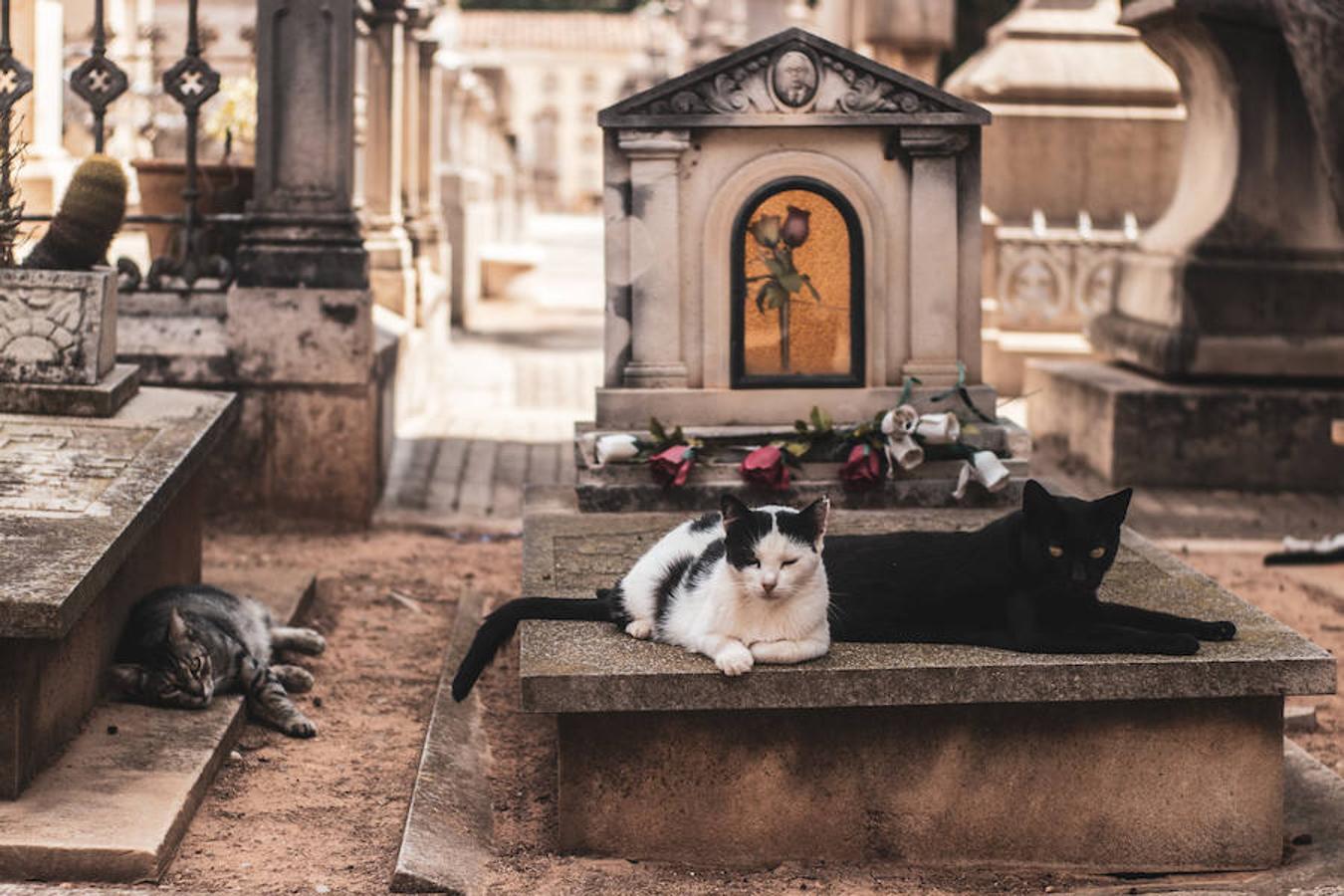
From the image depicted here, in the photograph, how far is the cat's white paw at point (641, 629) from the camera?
5500 millimetres

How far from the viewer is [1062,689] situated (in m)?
5.24

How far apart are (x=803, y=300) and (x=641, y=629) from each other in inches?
109

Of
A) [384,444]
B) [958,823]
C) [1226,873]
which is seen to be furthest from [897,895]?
[384,444]

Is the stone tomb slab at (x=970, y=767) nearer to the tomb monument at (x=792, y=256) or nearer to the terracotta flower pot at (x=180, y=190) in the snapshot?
the tomb monument at (x=792, y=256)

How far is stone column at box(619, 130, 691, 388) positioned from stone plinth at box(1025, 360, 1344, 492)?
381 cm

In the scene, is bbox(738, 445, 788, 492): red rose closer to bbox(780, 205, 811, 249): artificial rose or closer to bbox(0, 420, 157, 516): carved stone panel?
bbox(780, 205, 811, 249): artificial rose

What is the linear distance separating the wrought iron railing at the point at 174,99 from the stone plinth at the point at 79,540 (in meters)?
2.25

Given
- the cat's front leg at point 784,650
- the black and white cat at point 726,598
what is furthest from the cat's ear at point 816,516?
the cat's front leg at point 784,650

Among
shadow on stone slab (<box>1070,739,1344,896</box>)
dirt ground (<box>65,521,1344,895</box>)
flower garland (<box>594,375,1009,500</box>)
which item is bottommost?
shadow on stone slab (<box>1070,739,1344,896</box>)

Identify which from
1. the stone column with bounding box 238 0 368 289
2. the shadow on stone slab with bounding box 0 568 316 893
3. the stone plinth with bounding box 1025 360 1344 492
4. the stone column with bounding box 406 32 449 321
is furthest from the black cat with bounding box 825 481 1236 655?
the stone column with bounding box 406 32 449 321

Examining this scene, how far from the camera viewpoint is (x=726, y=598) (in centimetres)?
516

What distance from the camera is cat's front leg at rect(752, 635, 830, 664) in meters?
5.16

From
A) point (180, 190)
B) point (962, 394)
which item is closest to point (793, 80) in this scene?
point (962, 394)

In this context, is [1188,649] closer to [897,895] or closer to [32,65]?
[897,895]
